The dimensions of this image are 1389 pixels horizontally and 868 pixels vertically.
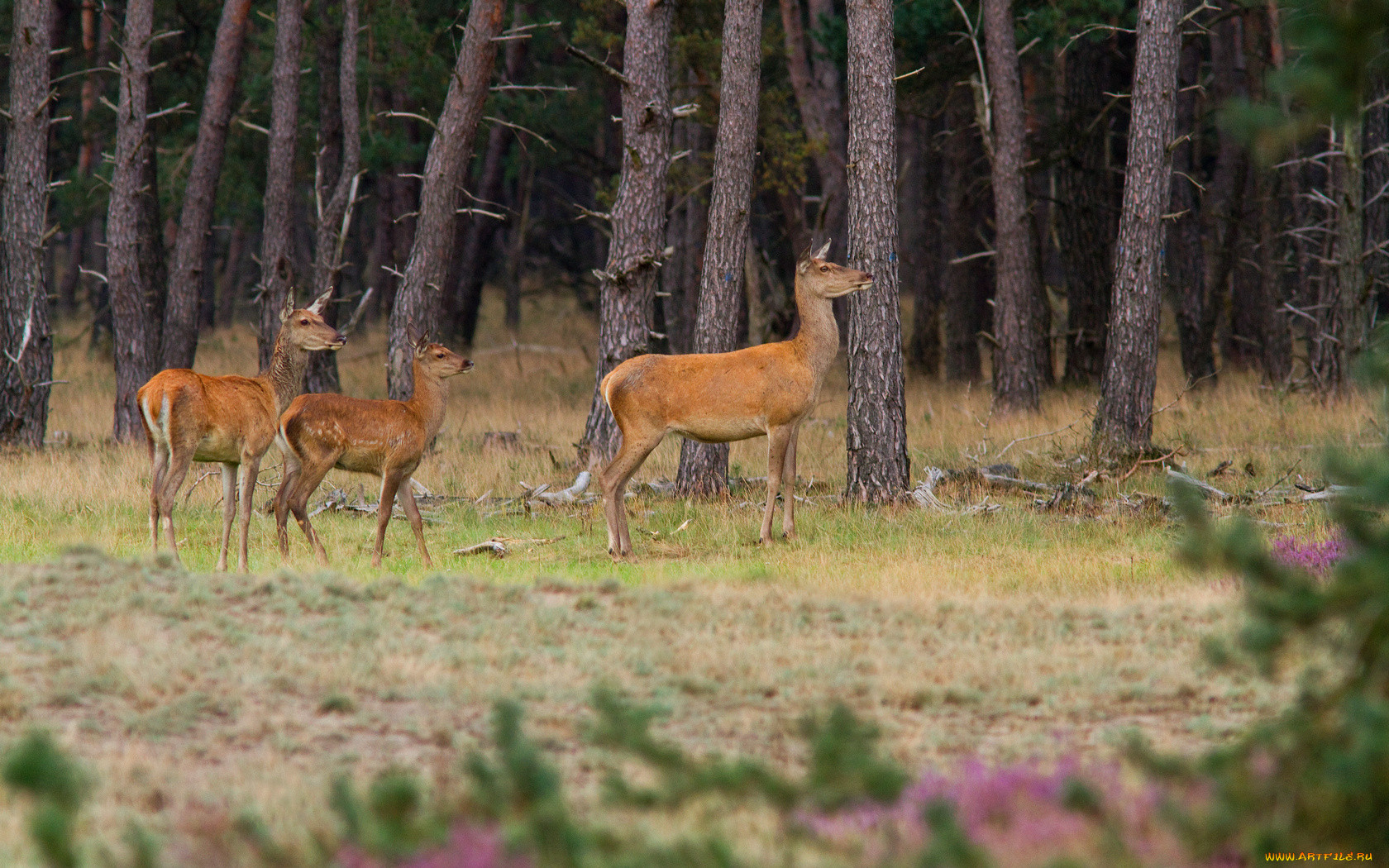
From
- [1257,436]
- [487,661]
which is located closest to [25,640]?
[487,661]

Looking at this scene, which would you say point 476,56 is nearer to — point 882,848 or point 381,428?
point 381,428

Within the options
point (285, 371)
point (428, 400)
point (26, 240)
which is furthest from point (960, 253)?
point (285, 371)

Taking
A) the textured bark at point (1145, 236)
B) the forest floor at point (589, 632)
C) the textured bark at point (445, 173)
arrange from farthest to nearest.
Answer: the textured bark at point (445, 173) → the textured bark at point (1145, 236) → the forest floor at point (589, 632)

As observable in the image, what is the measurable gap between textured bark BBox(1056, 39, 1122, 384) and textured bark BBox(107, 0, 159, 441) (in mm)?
12165

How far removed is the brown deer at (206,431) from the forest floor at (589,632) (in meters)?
0.42

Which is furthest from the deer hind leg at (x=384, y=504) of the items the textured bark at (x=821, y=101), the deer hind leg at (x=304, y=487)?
the textured bark at (x=821, y=101)

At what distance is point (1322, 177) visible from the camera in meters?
23.3

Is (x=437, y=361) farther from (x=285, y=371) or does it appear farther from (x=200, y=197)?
(x=200, y=197)

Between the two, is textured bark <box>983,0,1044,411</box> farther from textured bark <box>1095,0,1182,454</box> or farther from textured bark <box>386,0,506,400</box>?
textured bark <box>386,0,506,400</box>

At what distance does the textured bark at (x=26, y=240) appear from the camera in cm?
1591

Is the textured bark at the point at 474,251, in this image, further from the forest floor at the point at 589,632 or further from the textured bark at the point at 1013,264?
the forest floor at the point at 589,632

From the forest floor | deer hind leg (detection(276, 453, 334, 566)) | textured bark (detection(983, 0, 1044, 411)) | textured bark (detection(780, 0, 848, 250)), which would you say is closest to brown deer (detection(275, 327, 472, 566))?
deer hind leg (detection(276, 453, 334, 566))

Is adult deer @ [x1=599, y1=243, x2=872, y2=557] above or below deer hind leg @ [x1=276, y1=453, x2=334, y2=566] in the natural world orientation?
above

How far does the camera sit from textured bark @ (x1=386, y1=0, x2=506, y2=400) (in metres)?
16.2
